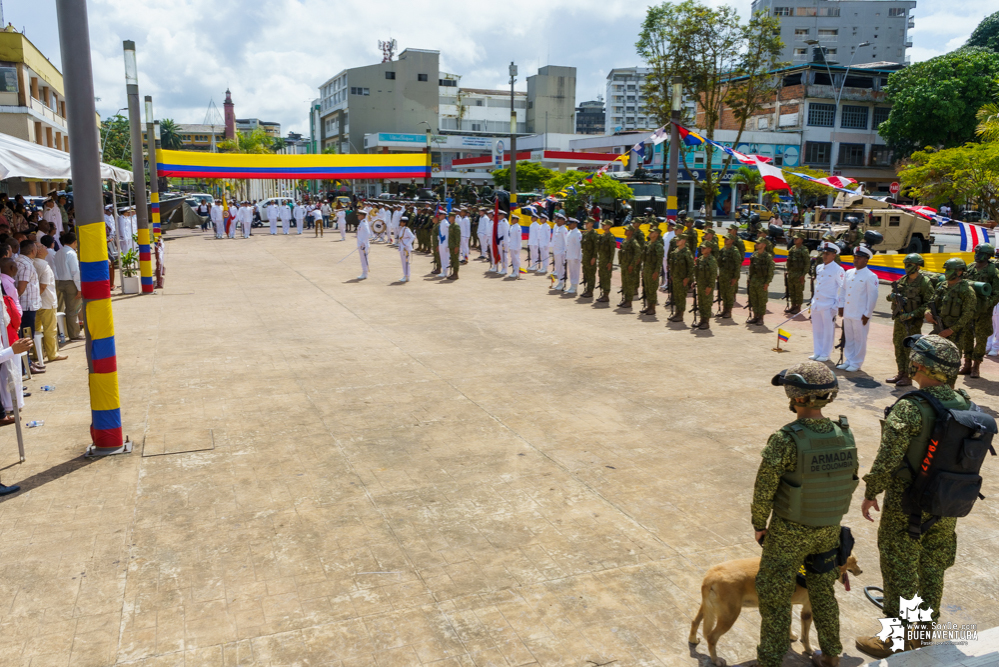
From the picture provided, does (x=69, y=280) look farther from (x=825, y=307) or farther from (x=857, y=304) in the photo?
(x=857, y=304)

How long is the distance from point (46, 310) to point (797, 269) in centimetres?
1272

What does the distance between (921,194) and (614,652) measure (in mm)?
28783

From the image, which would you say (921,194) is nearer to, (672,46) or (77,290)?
(672,46)

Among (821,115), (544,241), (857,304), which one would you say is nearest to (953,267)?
(857,304)

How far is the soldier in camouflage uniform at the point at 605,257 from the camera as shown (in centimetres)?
1595

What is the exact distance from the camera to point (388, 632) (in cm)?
416

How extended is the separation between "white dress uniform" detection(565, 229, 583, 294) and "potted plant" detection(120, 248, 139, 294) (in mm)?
9860

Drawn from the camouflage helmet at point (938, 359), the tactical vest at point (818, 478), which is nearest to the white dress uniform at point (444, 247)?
the camouflage helmet at point (938, 359)

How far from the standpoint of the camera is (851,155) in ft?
200

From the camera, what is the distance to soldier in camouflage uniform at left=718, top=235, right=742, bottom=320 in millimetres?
13914

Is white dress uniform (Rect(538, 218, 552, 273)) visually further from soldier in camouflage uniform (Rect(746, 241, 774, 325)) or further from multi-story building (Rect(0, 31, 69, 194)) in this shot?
multi-story building (Rect(0, 31, 69, 194))

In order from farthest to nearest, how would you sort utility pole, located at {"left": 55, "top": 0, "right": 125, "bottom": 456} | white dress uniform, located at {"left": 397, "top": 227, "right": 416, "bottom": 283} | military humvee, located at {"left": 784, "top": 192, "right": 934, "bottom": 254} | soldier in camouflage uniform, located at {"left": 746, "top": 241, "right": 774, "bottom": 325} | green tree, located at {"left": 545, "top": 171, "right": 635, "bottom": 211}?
green tree, located at {"left": 545, "top": 171, "right": 635, "bottom": 211} < military humvee, located at {"left": 784, "top": 192, "right": 934, "bottom": 254} < white dress uniform, located at {"left": 397, "top": 227, "right": 416, "bottom": 283} < soldier in camouflage uniform, located at {"left": 746, "top": 241, "right": 774, "bottom": 325} < utility pole, located at {"left": 55, "top": 0, "right": 125, "bottom": 456}

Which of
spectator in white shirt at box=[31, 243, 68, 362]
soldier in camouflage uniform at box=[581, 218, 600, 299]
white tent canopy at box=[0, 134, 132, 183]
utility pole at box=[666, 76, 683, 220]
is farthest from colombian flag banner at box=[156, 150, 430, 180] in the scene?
spectator in white shirt at box=[31, 243, 68, 362]

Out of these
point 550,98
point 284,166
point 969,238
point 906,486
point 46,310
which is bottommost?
point 46,310
